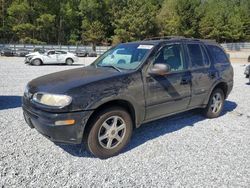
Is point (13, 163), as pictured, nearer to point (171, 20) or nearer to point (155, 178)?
point (155, 178)

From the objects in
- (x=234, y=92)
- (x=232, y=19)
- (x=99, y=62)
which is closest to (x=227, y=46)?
(x=232, y=19)

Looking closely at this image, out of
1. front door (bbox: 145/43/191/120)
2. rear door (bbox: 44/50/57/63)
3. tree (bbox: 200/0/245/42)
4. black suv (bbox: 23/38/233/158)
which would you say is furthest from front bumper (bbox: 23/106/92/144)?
tree (bbox: 200/0/245/42)

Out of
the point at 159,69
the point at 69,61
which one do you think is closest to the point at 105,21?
the point at 69,61

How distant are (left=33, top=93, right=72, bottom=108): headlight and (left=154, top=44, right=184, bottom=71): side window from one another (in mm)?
1802

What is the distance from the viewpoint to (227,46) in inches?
2422

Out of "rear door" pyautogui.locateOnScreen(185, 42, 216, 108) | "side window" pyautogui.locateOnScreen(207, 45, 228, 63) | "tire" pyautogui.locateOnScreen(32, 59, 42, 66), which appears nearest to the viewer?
"rear door" pyautogui.locateOnScreen(185, 42, 216, 108)

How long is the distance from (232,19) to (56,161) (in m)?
75.0

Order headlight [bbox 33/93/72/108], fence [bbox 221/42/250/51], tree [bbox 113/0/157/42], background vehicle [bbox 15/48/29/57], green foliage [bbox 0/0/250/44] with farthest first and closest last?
fence [bbox 221/42/250/51] → tree [bbox 113/0/157/42] → green foliage [bbox 0/0/250/44] → background vehicle [bbox 15/48/29/57] → headlight [bbox 33/93/72/108]

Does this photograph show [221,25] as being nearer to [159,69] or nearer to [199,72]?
[199,72]

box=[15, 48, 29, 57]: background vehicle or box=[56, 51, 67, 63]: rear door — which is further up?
box=[56, 51, 67, 63]: rear door

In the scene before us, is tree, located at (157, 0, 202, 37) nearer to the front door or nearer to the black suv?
the black suv

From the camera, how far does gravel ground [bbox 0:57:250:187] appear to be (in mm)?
3383

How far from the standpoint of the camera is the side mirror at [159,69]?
423 centimetres

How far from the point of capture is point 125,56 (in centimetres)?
482
